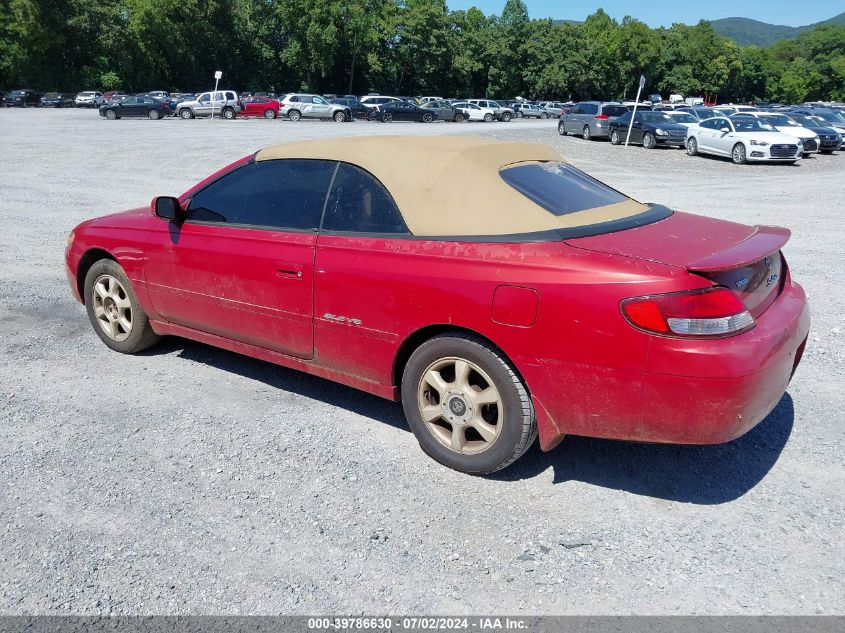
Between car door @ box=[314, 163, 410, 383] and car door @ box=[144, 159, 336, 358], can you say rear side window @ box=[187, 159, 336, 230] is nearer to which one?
car door @ box=[144, 159, 336, 358]

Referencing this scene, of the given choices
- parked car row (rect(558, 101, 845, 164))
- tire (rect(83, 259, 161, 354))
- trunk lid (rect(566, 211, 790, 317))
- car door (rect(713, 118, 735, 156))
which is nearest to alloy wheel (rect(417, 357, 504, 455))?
trunk lid (rect(566, 211, 790, 317))

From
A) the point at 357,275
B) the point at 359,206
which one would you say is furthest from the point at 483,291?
the point at 359,206

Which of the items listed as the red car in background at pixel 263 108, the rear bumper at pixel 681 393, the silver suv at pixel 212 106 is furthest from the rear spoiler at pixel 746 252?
the silver suv at pixel 212 106

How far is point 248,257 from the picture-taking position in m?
4.33

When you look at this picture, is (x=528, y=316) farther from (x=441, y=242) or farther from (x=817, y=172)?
(x=817, y=172)

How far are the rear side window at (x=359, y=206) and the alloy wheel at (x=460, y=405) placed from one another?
768 mm

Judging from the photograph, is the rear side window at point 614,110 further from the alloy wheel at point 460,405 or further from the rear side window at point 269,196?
the alloy wheel at point 460,405

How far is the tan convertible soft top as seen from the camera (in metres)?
3.63

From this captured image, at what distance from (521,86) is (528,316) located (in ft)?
295

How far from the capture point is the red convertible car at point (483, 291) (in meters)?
3.13

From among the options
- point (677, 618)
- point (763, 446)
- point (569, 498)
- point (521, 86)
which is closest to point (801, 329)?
point (763, 446)

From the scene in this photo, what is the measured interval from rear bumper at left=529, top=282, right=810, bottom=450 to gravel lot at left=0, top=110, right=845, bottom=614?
43 centimetres

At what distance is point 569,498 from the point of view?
3523 mm

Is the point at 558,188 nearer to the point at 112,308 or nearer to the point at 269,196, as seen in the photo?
the point at 269,196
